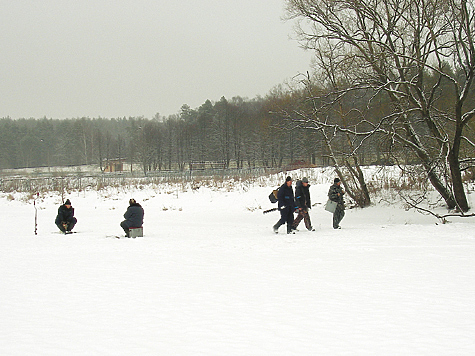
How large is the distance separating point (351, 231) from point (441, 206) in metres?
A: 6.22

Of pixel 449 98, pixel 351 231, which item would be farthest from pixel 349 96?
pixel 351 231

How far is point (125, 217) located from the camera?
48.6ft

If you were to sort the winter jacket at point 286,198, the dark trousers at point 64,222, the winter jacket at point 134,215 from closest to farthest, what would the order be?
1. the winter jacket at point 286,198
2. the winter jacket at point 134,215
3. the dark trousers at point 64,222

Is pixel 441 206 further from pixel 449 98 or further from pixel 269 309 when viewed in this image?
pixel 269 309

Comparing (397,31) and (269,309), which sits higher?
(397,31)

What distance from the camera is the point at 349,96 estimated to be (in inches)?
786

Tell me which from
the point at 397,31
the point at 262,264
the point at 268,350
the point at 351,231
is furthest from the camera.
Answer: the point at 397,31

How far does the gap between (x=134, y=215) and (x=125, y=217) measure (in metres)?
0.44

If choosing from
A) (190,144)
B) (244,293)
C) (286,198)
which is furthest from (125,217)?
(190,144)

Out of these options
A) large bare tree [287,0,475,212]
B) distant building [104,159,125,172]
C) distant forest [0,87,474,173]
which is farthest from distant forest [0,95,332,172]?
large bare tree [287,0,475,212]

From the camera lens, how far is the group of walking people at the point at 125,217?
14.6m

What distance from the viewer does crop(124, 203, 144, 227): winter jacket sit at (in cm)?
1452

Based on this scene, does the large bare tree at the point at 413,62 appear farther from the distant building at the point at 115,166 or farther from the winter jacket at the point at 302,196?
the distant building at the point at 115,166

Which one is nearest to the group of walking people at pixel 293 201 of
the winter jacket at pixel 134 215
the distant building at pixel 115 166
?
the winter jacket at pixel 134 215
